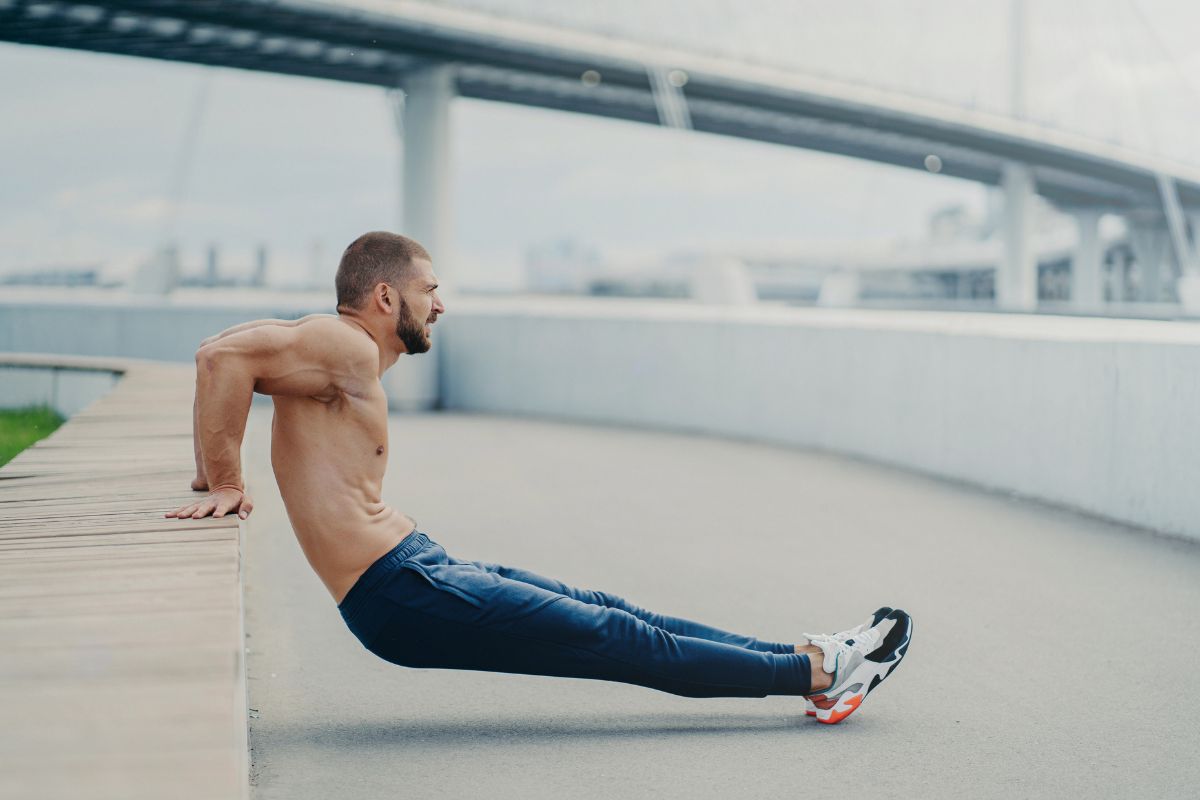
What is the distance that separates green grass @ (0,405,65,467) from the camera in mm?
8453

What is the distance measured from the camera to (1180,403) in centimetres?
657

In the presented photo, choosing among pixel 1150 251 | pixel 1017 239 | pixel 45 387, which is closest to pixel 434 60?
pixel 45 387

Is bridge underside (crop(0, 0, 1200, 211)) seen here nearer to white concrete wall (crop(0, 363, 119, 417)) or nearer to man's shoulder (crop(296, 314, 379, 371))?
white concrete wall (crop(0, 363, 119, 417))

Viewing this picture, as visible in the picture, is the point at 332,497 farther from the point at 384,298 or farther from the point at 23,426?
the point at 23,426

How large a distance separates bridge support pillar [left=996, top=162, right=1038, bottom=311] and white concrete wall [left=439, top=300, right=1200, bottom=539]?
33181 mm

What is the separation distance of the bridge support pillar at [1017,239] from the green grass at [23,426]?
1487 inches

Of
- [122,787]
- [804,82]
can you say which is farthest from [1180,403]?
[804,82]

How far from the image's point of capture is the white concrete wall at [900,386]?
688 centimetres

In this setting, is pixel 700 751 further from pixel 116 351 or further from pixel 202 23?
pixel 202 23

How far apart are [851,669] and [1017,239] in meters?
47.9

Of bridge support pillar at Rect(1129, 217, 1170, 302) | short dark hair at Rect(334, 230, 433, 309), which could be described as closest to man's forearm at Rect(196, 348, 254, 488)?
short dark hair at Rect(334, 230, 433, 309)

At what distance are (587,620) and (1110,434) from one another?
466 centimetres

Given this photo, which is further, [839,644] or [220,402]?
[839,644]

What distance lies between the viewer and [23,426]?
9.77 metres
